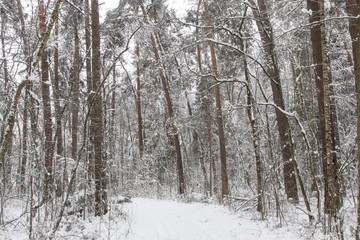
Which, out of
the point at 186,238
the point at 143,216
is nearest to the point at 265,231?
the point at 186,238

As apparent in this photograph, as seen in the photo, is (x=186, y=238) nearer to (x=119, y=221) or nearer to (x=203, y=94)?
(x=119, y=221)

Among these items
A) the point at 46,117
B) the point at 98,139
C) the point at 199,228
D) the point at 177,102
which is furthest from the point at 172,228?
the point at 177,102

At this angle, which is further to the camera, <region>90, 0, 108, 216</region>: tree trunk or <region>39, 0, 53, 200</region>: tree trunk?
<region>90, 0, 108, 216</region>: tree trunk

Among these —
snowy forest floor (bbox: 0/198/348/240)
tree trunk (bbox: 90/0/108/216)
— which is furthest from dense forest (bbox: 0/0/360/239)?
snowy forest floor (bbox: 0/198/348/240)

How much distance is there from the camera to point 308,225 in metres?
5.47

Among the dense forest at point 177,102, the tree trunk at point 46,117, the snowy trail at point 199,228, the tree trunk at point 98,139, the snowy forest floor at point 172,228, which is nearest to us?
the dense forest at point 177,102

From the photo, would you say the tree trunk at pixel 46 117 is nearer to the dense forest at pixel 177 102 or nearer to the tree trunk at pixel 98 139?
the dense forest at pixel 177 102

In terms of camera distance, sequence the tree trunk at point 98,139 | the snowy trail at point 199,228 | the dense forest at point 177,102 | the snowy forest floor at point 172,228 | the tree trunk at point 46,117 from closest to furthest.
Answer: the dense forest at point 177,102 → the snowy forest floor at point 172,228 → the snowy trail at point 199,228 → the tree trunk at point 46,117 → the tree trunk at point 98,139

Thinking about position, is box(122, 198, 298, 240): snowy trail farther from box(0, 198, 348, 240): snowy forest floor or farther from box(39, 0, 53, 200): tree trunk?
box(39, 0, 53, 200): tree trunk

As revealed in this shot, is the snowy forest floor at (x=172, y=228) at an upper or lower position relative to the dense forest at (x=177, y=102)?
lower

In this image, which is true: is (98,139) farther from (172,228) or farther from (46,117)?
(172,228)

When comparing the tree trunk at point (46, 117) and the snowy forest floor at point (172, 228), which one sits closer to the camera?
the snowy forest floor at point (172, 228)

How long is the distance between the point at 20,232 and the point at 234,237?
4.71 metres

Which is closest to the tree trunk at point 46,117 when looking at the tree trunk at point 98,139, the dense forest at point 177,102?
the dense forest at point 177,102
